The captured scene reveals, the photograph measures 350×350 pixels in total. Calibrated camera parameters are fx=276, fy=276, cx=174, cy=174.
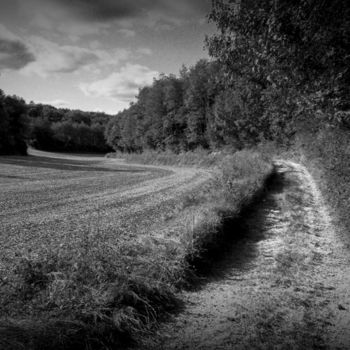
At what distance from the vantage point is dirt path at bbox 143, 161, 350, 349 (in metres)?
3.45

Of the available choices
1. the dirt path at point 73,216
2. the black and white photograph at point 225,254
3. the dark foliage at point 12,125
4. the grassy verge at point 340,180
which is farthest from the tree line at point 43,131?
the grassy verge at point 340,180

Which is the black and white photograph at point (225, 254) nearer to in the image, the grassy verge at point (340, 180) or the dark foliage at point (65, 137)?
the grassy verge at point (340, 180)

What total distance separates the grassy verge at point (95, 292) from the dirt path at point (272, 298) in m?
0.38

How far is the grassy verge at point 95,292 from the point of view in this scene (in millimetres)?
3105

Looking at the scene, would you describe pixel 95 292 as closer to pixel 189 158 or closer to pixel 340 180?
pixel 340 180

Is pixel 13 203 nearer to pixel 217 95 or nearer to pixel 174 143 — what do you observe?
pixel 217 95

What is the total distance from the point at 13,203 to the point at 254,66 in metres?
10.6

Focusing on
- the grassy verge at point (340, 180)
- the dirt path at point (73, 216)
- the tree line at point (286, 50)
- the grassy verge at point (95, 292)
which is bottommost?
the dirt path at point (73, 216)

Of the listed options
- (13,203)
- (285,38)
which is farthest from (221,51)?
(13,203)

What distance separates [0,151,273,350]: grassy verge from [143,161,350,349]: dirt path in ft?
1.23

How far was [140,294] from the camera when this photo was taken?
3963mm

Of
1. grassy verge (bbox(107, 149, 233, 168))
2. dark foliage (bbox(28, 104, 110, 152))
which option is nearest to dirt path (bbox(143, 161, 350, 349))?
grassy verge (bbox(107, 149, 233, 168))

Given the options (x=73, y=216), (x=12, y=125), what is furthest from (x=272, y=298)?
(x=12, y=125)

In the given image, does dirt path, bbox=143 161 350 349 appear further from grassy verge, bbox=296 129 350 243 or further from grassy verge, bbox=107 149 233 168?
grassy verge, bbox=107 149 233 168
